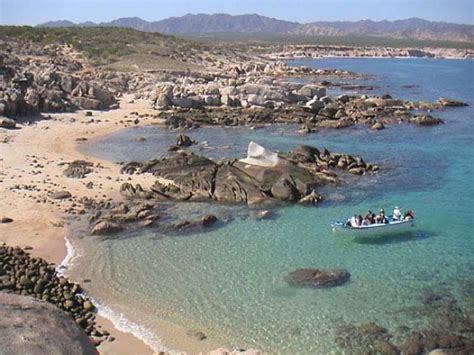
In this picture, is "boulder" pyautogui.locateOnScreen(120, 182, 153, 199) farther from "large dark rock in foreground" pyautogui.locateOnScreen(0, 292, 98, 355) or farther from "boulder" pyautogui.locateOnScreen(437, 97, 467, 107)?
"boulder" pyautogui.locateOnScreen(437, 97, 467, 107)

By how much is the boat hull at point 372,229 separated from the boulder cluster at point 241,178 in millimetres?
4865

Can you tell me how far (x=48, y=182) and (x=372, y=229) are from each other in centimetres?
1887

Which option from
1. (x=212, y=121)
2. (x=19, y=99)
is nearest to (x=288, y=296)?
(x=212, y=121)

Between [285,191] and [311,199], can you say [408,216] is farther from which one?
[285,191]

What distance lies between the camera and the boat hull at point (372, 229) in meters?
25.4

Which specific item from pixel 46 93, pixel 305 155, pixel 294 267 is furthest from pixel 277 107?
pixel 294 267

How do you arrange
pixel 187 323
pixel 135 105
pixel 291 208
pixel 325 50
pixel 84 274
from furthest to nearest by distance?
pixel 325 50, pixel 135 105, pixel 291 208, pixel 84 274, pixel 187 323

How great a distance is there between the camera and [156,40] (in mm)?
115500

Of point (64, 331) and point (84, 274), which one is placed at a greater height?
point (64, 331)

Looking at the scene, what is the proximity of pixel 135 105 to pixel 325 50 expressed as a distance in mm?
140372

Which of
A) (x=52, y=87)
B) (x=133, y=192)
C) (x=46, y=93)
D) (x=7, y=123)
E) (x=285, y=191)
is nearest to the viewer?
(x=285, y=191)

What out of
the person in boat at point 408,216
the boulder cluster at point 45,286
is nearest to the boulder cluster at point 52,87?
→ the boulder cluster at point 45,286

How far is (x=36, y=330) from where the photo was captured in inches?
387

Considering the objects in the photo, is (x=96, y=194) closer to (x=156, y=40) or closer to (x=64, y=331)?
(x=64, y=331)
